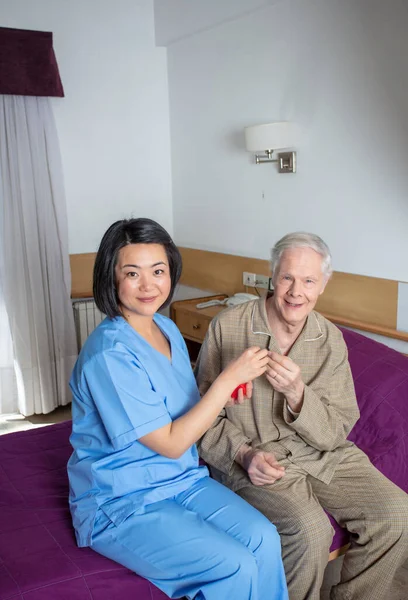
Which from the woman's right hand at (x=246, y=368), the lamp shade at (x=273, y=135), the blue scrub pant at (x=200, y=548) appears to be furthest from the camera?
the lamp shade at (x=273, y=135)

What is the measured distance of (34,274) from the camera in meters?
3.86

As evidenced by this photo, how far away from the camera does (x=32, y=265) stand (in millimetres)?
3842

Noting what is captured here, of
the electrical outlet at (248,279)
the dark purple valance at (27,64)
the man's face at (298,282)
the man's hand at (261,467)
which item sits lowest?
the man's hand at (261,467)

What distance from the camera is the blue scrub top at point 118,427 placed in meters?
1.59

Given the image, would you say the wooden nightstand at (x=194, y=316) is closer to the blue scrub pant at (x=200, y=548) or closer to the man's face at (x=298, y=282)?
the man's face at (x=298, y=282)

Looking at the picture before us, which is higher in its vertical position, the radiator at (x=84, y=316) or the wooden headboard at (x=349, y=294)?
the wooden headboard at (x=349, y=294)

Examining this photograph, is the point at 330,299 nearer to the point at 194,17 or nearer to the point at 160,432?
the point at 160,432

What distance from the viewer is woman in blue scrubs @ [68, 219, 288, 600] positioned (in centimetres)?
153

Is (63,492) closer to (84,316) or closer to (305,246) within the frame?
(305,246)

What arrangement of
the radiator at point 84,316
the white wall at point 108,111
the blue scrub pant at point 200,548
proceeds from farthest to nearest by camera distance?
the radiator at point 84,316 < the white wall at point 108,111 < the blue scrub pant at point 200,548

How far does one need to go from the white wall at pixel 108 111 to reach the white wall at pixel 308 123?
24 centimetres

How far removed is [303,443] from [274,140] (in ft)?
5.72

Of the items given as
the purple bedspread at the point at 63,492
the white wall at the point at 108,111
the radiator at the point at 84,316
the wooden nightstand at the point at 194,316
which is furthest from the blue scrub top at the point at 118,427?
the white wall at the point at 108,111

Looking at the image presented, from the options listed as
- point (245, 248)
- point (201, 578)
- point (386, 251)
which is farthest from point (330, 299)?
point (201, 578)
